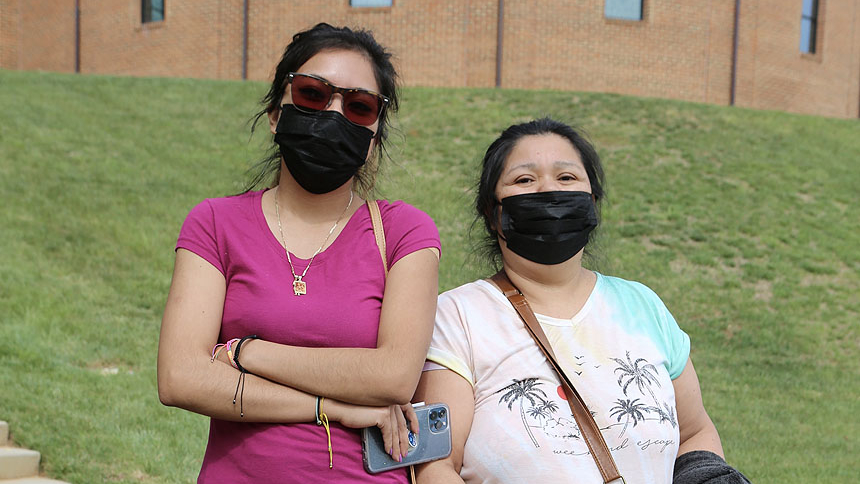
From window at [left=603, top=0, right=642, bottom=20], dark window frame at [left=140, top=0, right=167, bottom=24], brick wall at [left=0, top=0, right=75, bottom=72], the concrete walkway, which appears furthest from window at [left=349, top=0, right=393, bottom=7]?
the concrete walkway

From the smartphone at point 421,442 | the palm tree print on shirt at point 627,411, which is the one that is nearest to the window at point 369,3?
the palm tree print on shirt at point 627,411

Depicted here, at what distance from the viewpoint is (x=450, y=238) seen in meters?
11.6

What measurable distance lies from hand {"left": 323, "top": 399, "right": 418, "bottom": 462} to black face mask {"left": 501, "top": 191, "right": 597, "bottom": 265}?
79 centimetres

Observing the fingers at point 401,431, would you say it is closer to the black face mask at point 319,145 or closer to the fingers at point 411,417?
the fingers at point 411,417

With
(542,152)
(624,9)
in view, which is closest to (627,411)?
(542,152)

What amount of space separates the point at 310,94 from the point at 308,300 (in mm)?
630

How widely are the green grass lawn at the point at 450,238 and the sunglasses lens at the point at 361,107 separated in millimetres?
482

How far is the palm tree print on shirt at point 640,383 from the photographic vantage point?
2.52 metres

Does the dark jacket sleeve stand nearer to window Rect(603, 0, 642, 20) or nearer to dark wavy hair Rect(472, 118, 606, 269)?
dark wavy hair Rect(472, 118, 606, 269)

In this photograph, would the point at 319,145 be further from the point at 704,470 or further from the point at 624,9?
the point at 624,9

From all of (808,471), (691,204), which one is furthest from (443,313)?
(691,204)

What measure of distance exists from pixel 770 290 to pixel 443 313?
950 centimetres

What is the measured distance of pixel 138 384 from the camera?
6832 mm

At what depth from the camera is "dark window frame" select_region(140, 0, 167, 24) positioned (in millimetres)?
23922
